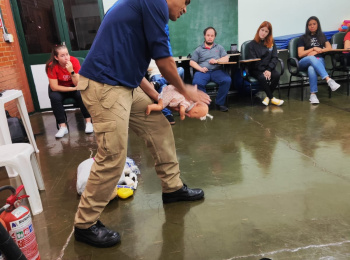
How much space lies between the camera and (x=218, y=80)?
4.49 meters

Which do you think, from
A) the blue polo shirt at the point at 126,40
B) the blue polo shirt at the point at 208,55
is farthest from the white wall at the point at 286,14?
the blue polo shirt at the point at 126,40

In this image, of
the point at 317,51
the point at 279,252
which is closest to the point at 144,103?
the point at 279,252

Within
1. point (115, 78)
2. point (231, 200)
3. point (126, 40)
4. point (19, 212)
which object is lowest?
point (231, 200)

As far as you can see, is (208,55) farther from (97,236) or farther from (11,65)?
(97,236)

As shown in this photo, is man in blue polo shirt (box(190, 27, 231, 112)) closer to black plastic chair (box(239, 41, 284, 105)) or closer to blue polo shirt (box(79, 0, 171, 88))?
black plastic chair (box(239, 41, 284, 105))

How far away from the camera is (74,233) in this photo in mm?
1713

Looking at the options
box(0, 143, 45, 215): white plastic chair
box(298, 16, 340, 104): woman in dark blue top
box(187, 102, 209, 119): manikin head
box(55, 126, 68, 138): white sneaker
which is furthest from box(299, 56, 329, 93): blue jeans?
box(0, 143, 45, 215): white plastic chair

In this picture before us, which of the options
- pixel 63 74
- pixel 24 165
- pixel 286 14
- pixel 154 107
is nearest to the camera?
pixel 154 107

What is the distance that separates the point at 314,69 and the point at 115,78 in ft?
13.7

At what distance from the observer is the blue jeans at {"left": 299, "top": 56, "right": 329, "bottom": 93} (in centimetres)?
457

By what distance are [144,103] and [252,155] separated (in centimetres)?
145

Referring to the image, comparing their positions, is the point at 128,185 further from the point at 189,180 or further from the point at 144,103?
the point at 144,103

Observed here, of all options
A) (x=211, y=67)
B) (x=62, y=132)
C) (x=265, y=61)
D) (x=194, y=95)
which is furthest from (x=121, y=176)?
(x=265, y=61)

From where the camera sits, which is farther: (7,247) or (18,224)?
(18,224)
